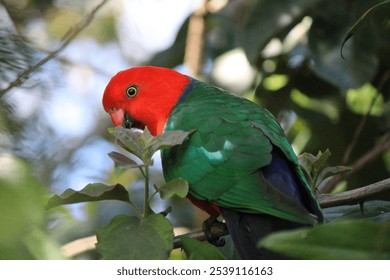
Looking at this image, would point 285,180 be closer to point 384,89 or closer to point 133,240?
point 133,240

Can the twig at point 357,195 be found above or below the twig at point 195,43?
below

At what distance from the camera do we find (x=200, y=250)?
1.71 m

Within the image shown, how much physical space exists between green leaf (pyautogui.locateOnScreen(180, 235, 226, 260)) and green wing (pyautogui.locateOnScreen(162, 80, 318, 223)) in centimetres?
27

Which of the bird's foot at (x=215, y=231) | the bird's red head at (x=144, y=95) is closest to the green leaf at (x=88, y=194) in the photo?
the bird's foot at (x=215, y=231)

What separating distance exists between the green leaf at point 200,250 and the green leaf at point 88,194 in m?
0.24

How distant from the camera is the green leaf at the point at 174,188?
5.92 feet

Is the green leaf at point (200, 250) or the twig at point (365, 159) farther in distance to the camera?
the twig at point (365, 159)

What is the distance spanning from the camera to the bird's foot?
2.26 m

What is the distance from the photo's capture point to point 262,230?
1.98m

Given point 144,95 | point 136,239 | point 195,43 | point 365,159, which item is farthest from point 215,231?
point 195,43

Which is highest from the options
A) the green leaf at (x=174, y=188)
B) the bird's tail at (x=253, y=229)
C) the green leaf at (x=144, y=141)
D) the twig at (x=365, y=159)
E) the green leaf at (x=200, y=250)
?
the green leaf at (x=144, y=141)

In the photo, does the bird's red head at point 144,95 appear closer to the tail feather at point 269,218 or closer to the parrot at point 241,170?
the parrot at point 241,170

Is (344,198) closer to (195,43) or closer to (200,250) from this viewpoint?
(200,250)
